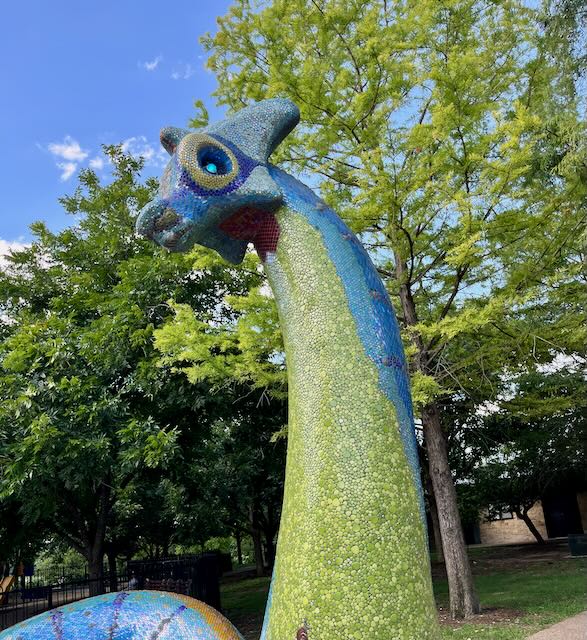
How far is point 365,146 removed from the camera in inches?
314

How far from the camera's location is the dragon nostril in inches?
92.7

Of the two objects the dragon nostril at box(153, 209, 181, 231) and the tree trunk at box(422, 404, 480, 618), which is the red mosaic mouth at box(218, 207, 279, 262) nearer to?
the dragon nostril at box(153, 209, 181, 231)

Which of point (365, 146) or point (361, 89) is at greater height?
point (361, 89)

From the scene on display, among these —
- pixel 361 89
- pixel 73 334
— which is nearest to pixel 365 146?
pixel 361 89

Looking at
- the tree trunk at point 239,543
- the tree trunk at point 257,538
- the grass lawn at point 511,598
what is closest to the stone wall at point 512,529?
the grass lawn at point 511,598

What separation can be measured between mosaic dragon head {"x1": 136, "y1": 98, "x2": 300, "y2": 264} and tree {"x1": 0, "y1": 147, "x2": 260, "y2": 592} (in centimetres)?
602

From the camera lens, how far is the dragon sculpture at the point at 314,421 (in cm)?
186

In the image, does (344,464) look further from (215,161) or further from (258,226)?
(215,161)

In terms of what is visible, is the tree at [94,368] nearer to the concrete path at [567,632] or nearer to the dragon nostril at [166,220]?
the concrete path at [567,632]

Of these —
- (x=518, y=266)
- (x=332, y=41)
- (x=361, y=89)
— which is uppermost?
(x=332, y=41)

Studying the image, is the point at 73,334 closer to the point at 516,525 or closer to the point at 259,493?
the point at 259,493

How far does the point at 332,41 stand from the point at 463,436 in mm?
12536

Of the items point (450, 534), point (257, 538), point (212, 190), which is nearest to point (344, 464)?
point (212, 190)

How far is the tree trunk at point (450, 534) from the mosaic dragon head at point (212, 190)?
7395 millimetres
